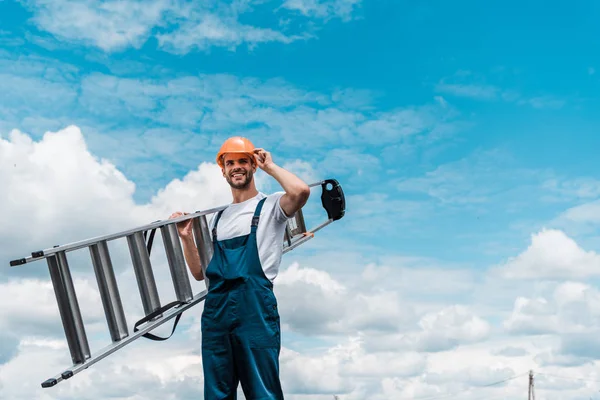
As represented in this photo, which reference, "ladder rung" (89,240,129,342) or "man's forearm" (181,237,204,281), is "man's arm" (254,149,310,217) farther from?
"ladder rung" (89,240,129,342)

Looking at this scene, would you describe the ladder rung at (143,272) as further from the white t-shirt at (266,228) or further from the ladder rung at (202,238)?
the white t-shirt at (266,228)

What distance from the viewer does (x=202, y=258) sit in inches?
202

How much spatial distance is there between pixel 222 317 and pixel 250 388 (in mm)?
478

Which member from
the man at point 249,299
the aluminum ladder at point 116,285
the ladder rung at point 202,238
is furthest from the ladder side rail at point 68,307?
the ladder rung at point 202,238

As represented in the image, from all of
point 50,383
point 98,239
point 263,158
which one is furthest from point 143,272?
point 263,158

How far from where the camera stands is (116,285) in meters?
4.59

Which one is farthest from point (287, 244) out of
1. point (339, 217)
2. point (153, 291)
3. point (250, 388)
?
point (250, 388)

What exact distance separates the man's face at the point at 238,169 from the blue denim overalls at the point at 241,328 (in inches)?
13.8

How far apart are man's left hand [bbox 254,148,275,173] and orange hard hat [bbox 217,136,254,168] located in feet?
0.55

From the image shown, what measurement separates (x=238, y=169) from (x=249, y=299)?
3.12 ft

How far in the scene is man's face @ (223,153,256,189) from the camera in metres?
4.79

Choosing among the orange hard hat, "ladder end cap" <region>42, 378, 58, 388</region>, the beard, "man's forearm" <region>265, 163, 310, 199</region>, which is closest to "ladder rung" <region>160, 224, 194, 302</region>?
the beard

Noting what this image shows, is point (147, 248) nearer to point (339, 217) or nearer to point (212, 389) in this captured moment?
point (212, 389)

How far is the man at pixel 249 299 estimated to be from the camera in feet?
14.3
